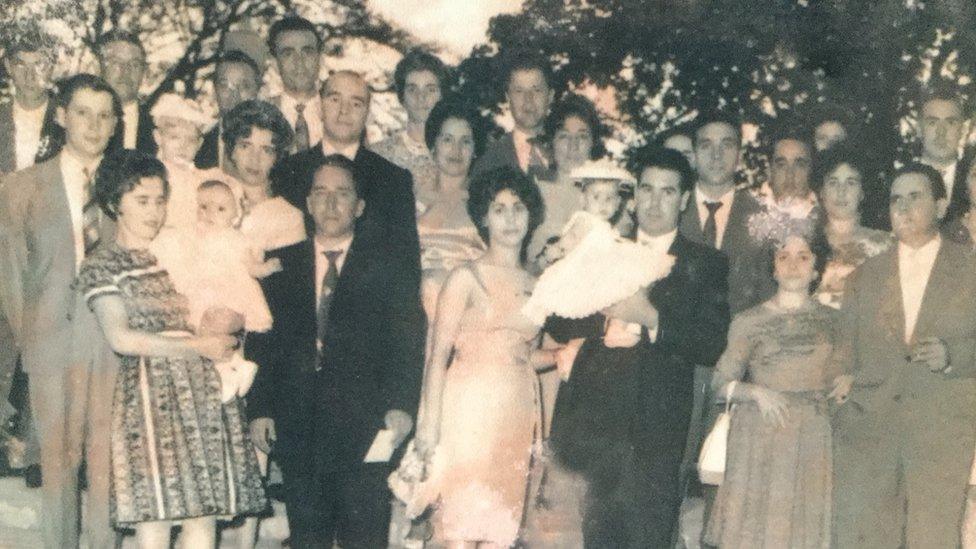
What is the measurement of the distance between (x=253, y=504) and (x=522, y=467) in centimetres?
97

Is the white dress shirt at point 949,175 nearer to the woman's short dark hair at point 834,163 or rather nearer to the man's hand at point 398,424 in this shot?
the woman's short dark hair at point 834,163

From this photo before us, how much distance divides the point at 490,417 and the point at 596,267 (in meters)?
0.68

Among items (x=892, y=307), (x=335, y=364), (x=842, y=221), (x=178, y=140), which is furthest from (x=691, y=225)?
(x=178, y=140)

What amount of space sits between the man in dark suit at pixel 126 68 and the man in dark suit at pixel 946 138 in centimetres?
302

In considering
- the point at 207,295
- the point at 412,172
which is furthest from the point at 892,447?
the point at 207,295

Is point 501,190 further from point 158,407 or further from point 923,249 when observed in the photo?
point 923,249

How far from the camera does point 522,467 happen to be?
4.59 m

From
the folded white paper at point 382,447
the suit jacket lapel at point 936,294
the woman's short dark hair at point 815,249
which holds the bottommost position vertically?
the folded white paper at point 382,447

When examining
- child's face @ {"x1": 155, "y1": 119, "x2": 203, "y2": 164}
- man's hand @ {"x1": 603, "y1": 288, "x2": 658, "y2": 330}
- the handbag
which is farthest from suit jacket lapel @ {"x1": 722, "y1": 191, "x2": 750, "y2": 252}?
child's face @ {"x1": 155, "y1": 119, "x2": 203, "y2": 164}

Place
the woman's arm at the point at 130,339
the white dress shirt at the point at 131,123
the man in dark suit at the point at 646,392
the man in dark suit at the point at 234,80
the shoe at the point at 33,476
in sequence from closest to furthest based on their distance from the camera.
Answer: the woman's arm at the point at 130,339 < the man in dark suit at the point at 646,392 < the shoe at the point at 33,476 < the white dress shirt at the point at 131,123 < the man in dark suit at the point at 234,80

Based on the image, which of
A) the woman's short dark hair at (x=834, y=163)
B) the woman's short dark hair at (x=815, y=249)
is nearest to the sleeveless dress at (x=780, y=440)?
the woman's short dark hair at (x=815, y=249)

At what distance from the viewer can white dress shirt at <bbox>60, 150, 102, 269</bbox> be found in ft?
15.6

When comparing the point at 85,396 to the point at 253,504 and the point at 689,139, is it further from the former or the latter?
the point at 689,139

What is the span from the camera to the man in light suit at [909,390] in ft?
15.0
